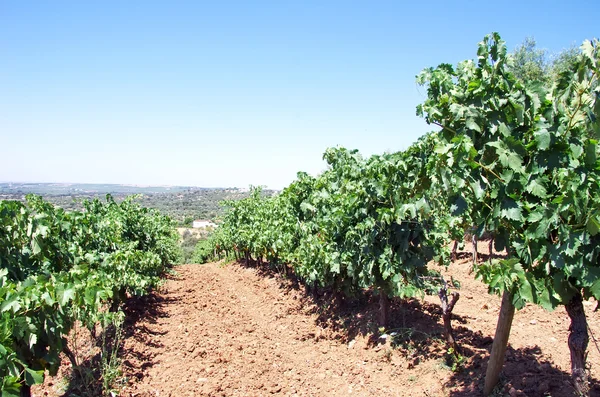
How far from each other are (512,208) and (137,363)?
5.58 metres

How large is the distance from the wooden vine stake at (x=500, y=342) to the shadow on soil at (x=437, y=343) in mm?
141

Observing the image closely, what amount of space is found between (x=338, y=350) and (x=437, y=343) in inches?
61.5

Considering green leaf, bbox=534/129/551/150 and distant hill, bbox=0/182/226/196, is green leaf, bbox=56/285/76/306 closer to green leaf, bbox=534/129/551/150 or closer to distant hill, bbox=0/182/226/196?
green leaf, bbox=534/129/551/150

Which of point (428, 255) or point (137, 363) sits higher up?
point (428, 255)

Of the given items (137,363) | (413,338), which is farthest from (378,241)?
(137,363)

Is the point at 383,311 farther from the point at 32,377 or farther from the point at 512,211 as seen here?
the point at 32,377

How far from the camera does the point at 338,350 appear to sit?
609 cm

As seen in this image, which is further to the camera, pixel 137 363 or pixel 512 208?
pixel 137 363

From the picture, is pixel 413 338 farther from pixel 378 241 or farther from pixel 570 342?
pixel 570 342

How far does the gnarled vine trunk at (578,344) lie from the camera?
9.61ft

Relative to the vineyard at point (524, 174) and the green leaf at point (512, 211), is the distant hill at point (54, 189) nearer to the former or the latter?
the vineyard at point (524, 174)

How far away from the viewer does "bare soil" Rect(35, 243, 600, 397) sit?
4449 mm

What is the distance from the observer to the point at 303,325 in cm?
747

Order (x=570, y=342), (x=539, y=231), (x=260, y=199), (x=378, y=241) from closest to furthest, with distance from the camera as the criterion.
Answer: (x=539, y=231)
(x=570, y=342)
(x=378, y=241)
(x=260, y=199)
